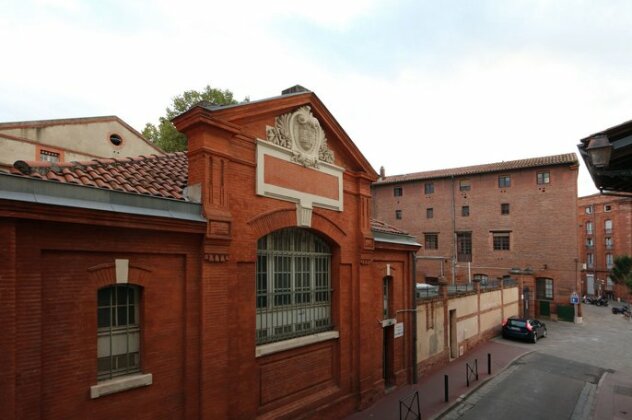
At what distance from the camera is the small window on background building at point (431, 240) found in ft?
117

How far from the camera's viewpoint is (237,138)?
800cm

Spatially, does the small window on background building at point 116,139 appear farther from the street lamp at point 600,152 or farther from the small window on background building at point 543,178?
the small window on background building at point 543,178

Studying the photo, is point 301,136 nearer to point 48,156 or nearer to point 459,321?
point 459,321

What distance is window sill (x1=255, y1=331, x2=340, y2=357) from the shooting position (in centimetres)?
834

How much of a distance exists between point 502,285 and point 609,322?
561 inches

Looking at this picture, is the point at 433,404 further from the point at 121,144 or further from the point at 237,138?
the point at 121,144

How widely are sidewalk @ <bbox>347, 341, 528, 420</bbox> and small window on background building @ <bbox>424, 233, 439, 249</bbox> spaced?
53.8ft

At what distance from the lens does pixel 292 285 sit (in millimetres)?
9531

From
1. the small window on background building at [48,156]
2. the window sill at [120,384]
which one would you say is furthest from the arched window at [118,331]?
the small window on background building at [48,156]

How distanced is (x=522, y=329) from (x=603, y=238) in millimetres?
45390

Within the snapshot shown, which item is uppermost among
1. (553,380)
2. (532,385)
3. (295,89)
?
(295,89)

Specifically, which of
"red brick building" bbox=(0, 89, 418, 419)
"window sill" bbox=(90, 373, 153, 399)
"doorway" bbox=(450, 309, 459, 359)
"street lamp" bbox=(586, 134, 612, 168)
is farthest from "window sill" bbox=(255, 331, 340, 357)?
"doorway" bbox=(450, 309, 459, 359)

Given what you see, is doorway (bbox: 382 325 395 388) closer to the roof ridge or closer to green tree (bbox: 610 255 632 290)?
the roof ridge

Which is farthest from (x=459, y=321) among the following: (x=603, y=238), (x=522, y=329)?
(x=603, y=238)
